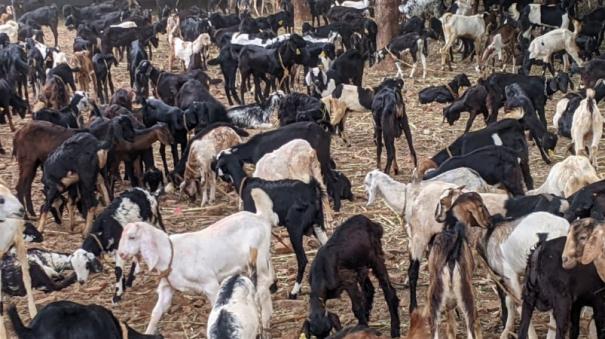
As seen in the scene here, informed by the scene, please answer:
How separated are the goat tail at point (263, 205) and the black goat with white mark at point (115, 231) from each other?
118 cm

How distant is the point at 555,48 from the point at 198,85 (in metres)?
7.27

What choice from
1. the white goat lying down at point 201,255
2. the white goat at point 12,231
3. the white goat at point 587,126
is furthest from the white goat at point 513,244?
the white goat at point 587,126

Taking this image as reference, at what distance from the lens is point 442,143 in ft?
45.9

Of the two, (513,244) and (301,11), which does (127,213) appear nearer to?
(513,244)

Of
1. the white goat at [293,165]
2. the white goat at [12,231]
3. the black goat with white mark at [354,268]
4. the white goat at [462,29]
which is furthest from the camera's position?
the white goat at [462,29]

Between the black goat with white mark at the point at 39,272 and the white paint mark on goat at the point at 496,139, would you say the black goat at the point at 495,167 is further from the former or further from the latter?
the black goat with white mark at the point at 39,272

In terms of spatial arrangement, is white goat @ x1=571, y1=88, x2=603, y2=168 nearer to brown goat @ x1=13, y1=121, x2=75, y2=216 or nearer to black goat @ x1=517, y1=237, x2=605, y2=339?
black goat @ x1=517, y1=237, x2=605, y2=339

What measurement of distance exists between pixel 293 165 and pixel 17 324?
4.34m

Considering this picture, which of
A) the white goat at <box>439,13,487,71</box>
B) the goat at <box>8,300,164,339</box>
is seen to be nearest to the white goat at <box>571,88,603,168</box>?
the goat at <box>8,300,164,339</box>

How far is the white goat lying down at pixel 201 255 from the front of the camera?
24.7 ft

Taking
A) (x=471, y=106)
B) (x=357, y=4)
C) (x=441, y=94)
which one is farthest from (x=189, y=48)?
(x=471, y=106)

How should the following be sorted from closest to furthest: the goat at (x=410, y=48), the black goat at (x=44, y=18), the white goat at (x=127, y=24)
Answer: the goat at (x=410, y=48) < the white goat at (x=127, y=24) < the black goat at (x=44, y=18)

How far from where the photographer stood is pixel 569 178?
9.16 metres

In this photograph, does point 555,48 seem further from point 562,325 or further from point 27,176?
point 562,325
